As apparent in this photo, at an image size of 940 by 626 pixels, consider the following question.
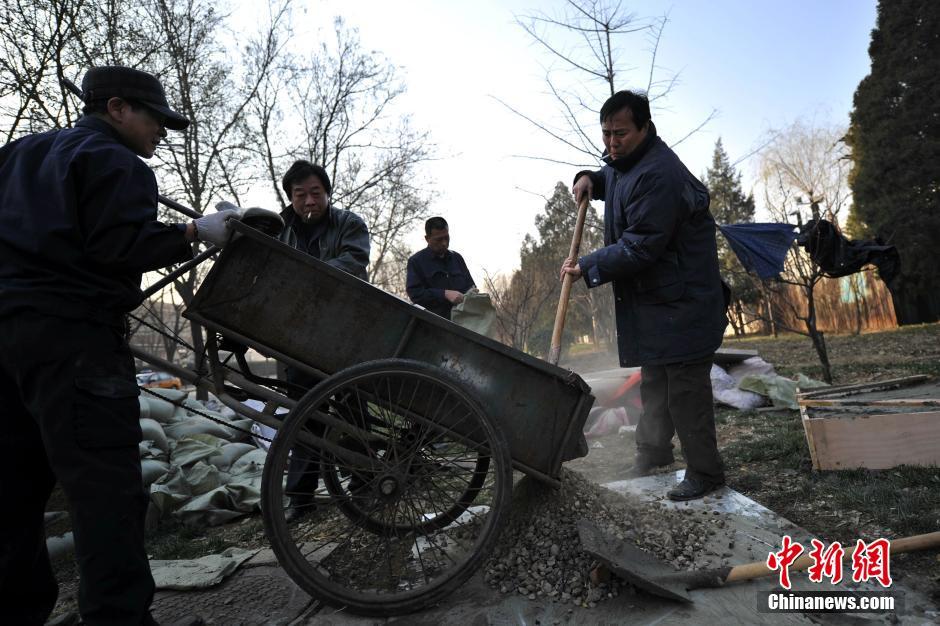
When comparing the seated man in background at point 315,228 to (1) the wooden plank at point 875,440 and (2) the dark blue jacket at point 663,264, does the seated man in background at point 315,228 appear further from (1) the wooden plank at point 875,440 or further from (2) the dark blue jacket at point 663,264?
(1) the wooden plank at point 875,440

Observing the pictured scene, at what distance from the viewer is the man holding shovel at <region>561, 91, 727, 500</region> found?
9.43 ft

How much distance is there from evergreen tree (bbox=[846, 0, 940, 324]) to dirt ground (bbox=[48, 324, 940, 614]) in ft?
49.3

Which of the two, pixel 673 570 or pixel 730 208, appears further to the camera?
pixel 730 208

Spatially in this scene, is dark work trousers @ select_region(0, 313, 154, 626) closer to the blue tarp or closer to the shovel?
the shovel

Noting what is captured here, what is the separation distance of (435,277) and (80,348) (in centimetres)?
380

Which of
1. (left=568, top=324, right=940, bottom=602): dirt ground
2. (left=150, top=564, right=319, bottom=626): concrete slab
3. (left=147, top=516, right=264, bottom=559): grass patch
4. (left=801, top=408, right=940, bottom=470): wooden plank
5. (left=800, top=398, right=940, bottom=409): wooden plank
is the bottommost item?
(left=147, top=516, right=264, bottom=559): grass patch

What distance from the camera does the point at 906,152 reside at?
15828 millimetres

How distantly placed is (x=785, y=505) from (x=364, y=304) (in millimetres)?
2375

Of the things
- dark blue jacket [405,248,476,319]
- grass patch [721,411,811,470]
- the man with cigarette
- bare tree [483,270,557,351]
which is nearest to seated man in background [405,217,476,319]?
dark blue jacket [405,248,476,319]

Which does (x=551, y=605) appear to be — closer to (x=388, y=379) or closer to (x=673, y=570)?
(x=673, y=570)

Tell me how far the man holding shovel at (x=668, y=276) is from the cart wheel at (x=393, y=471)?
128 centimetres

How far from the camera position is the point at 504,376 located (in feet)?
7.08

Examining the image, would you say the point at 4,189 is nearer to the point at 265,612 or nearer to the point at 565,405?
the point at 265,612

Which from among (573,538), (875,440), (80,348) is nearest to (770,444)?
(875,440)
